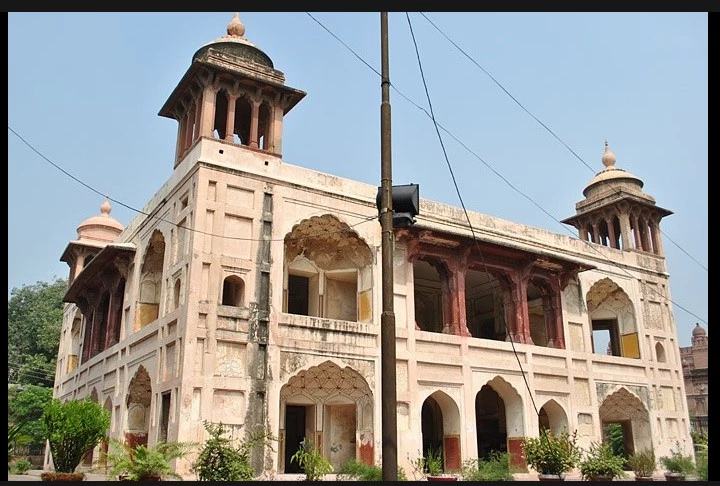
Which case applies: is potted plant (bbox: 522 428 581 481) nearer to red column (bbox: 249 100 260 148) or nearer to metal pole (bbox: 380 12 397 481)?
metal pole (bbox: 380 12 397 481)

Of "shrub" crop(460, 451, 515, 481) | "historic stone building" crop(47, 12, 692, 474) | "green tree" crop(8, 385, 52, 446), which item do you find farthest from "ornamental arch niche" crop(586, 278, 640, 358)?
"green tree" crop(8, 385, 52, 446)

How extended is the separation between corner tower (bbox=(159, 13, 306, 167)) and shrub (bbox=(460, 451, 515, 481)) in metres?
9.33

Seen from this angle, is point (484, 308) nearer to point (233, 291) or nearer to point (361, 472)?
point (361, 472)

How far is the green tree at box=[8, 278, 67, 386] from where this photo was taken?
37688mm

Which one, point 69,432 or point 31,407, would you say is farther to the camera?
point 31,407

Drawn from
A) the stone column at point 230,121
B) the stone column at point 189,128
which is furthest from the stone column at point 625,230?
the stone column at point 189,128

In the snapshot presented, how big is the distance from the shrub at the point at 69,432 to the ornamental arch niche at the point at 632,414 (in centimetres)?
1570

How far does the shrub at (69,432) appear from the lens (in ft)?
44.7

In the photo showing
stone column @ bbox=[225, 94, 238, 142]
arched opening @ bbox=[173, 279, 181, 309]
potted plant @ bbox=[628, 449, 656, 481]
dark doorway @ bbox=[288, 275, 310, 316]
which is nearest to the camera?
arched opening @ bbox=[173, 279, 181, 309]

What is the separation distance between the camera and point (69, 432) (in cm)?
1362

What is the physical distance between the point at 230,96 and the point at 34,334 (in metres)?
28.2

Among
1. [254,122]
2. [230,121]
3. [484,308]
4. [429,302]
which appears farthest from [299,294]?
[484,308]

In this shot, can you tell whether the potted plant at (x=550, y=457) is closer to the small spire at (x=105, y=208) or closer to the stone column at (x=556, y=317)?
the stone column at (x=556, y=317)
